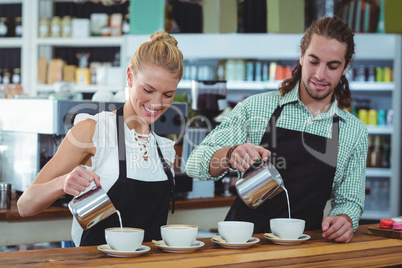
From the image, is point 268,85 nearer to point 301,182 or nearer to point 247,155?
point 301,182

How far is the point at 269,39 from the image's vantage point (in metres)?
5.21

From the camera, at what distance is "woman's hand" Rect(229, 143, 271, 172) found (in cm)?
160

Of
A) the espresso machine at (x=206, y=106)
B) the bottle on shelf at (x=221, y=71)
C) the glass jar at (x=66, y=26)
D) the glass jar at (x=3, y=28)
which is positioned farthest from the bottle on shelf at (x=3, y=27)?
the espresso machine at (x=206, y=106)

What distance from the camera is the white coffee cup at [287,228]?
5.24ft

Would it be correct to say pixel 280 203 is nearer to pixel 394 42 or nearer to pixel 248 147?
pixel 248 147

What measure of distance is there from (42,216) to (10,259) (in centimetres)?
95

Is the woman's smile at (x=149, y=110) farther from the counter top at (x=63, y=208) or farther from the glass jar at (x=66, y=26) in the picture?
the glass jar at (x=66, y=26)

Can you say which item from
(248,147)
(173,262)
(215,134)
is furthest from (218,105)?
(173,262)

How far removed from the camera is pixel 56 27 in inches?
211

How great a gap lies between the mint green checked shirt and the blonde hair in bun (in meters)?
0.37

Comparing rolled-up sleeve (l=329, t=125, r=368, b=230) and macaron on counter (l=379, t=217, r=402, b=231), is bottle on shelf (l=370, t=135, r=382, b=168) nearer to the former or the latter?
rolled-up sleeve (l=329, t=125, r=368, b=230)

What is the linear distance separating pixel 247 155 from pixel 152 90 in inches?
15.1

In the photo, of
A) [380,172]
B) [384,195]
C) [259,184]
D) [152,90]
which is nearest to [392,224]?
[259,184]

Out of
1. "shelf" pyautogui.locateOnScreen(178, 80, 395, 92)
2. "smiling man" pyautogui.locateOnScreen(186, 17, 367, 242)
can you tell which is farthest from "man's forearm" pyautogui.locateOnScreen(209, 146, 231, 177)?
"shelf" pyautogui.locateOnScreen(178, 80, 395, 92)
